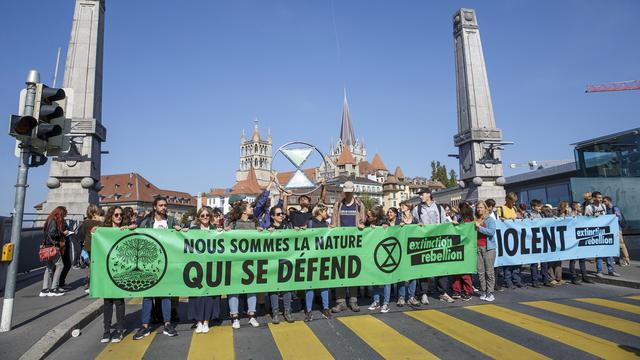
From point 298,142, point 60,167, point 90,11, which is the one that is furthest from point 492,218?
point 90,11

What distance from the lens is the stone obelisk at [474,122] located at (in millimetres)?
15297

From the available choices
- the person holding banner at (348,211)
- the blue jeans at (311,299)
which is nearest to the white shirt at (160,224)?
the blue jeans at (311,299)

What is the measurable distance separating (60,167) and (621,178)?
20.8 metres

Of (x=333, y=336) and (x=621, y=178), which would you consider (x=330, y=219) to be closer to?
(x=333, y=336)

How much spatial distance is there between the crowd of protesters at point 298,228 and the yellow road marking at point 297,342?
323 millimetres

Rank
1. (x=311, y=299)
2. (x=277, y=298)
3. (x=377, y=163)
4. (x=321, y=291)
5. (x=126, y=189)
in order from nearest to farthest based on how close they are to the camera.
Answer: (x=277, y=298), (x=311, y=299), (x=321, y=291), (x=126, y=189), (x=377, y=163)

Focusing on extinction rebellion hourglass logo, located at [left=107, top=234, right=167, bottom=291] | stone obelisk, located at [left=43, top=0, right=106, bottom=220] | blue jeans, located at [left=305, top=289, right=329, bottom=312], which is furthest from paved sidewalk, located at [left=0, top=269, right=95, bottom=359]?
blue jeans, located at [left=305, top=289, right=329, bottom=312]

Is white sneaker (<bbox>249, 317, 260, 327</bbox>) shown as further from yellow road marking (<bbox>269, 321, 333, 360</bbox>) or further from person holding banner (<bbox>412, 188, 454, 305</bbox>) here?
person holding banner (<bbox>412, 188, 454, 305</bbox>)

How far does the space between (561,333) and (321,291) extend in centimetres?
367

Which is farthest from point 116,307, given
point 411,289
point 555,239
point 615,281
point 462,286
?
point 615,281

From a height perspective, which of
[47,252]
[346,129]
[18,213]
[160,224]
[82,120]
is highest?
[346,129]

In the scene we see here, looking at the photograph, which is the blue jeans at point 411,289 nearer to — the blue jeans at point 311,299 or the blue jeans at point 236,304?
the blue jeans at point 311,299

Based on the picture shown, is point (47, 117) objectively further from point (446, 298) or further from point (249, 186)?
point (249, 186)

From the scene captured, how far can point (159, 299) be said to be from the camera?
6414 mm
